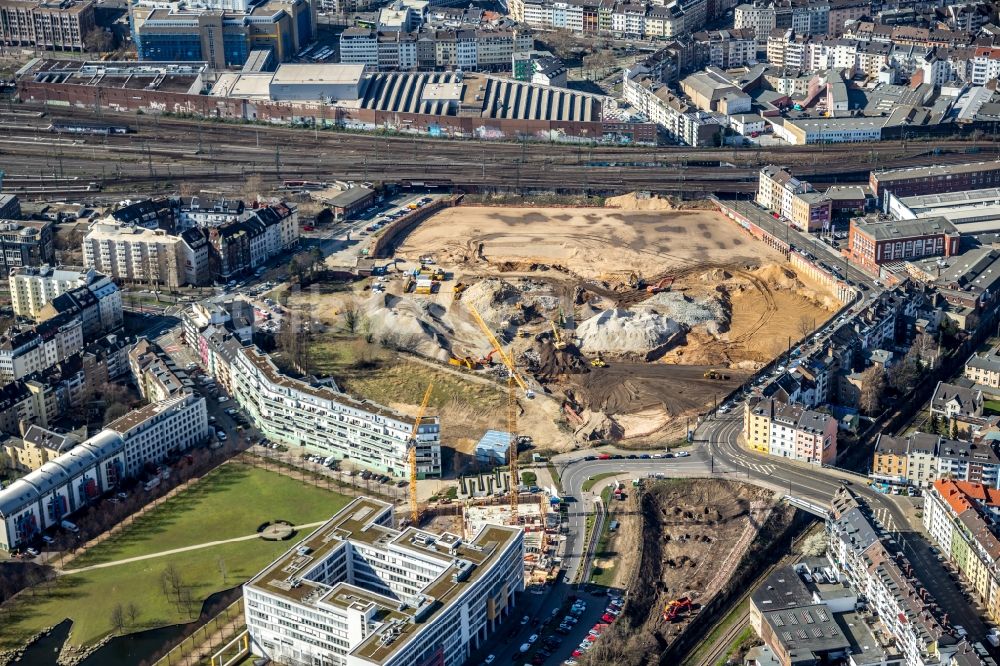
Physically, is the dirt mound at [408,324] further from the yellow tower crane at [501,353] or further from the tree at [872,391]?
the tree at [872,391]

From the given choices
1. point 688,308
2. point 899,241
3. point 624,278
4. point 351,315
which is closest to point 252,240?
point 351,315

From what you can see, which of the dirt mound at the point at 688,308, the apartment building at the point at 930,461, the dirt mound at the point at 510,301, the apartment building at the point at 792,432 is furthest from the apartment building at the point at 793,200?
the apartment building at the point at 930,461

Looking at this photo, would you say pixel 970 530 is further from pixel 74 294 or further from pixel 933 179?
pixel 74 294

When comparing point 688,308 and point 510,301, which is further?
point 510,301

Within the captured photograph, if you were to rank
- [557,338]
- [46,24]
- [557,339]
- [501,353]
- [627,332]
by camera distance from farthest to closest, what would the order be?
[46,24], [557,338], [557,339], [627,332], [501,353]

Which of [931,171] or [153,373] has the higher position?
[931,171]
